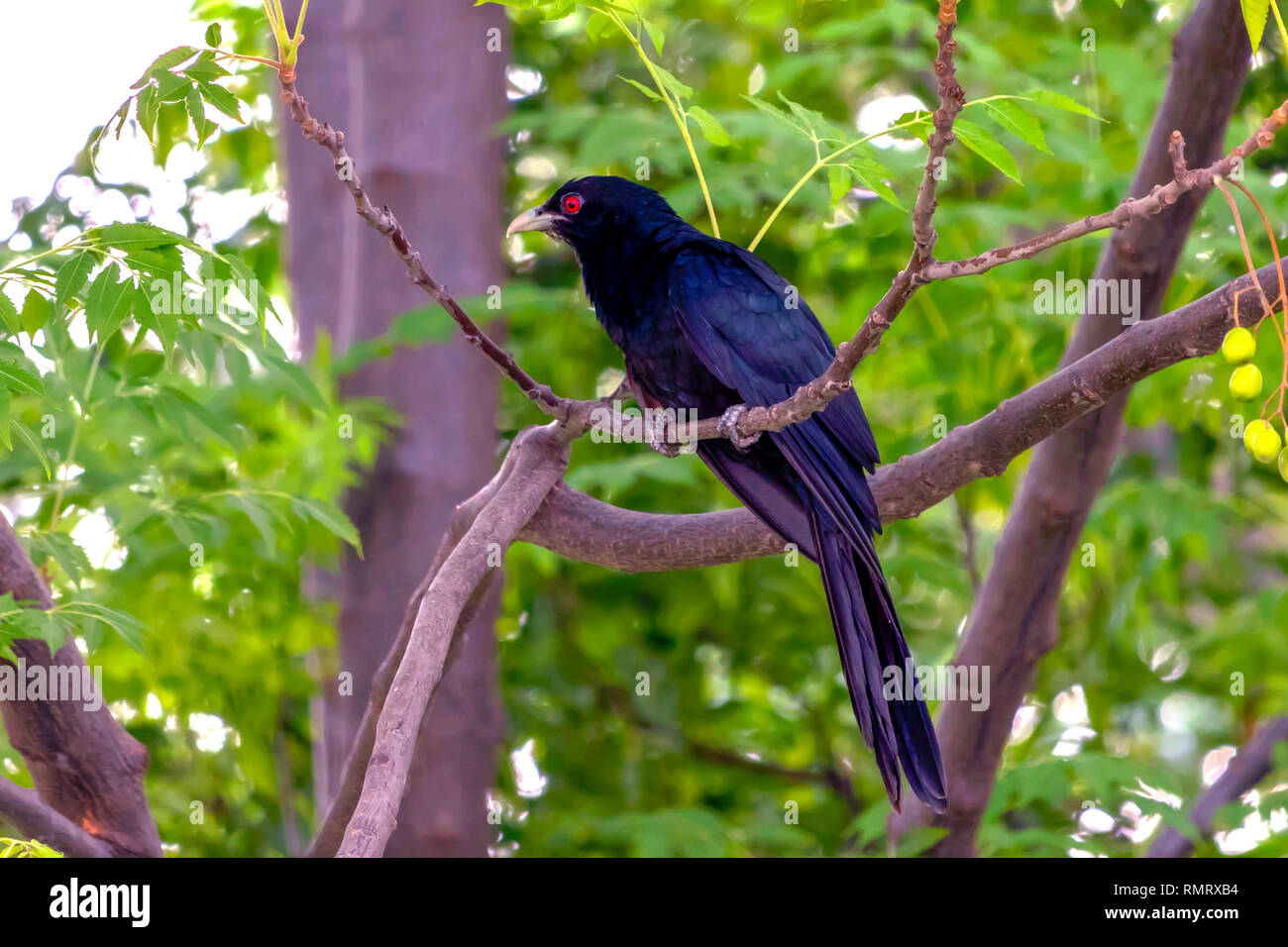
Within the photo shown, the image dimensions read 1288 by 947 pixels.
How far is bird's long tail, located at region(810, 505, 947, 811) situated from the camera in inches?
87.8

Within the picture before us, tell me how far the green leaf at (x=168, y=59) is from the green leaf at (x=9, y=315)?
1.37 ft

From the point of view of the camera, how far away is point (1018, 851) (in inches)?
126

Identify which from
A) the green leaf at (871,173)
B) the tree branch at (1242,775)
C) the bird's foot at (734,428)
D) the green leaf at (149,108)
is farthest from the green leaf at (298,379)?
the tree branch at (1242,775)

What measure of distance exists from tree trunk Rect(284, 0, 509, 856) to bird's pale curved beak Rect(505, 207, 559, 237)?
0.88 m

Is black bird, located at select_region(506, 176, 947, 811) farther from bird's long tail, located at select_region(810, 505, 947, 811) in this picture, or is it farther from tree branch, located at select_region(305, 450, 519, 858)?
tree branch, located at select_region(305, 450, 519, 858)

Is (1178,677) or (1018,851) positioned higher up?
(1178,677)

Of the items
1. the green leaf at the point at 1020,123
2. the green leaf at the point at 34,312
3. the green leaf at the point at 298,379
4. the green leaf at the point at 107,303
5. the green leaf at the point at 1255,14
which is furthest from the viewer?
the green leaf at the point at 298,379

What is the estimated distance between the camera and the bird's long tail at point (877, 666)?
2.23 meters

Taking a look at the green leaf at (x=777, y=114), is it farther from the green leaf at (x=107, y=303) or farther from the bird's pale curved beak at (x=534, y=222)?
the green leaf at (x=107, y=303)

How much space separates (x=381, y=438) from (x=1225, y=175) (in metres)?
2.94

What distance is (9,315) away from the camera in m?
1.87

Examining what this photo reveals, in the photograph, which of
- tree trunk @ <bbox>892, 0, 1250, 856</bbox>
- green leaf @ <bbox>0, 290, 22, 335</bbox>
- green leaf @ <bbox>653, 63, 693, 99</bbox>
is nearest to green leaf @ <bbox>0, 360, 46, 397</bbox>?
green leaf @ <bbox>0, 290, 22, 335</bbox>
